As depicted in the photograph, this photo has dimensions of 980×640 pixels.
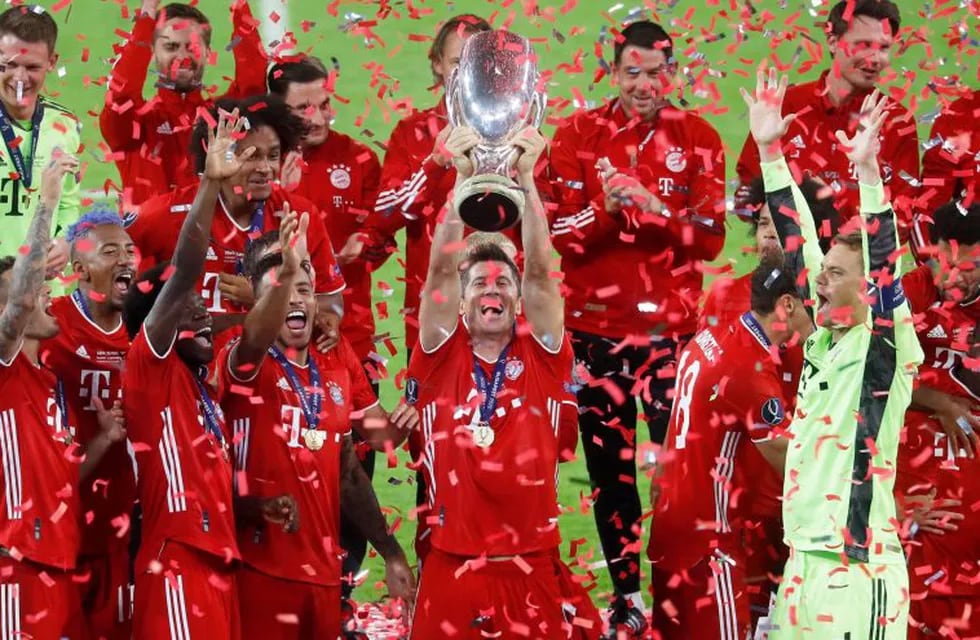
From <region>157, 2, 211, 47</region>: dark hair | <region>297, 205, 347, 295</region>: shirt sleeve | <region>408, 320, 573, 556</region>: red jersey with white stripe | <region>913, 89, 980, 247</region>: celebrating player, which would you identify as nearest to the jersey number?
<region>408, 320, 573, 556</region>: red jersey with white stripe

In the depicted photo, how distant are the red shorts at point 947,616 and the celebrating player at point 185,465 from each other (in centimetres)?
232

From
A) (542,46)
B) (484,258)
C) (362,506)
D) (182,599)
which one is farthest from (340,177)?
(542,46)

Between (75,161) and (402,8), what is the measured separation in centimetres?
659

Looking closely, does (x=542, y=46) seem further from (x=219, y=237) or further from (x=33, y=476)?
(x=33, y=476)

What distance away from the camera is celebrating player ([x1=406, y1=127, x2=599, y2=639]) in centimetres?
640

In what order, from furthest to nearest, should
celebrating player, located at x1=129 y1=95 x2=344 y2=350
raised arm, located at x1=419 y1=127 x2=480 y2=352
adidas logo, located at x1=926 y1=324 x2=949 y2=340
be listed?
adidas logo, located at x1=926 y1=324 x2=949 y2=340 → celebrating player, located at x1=129 y1=95 x2=344 y2=350 → raised arm, located at x1=419 y1=127 x2=480 y2=352

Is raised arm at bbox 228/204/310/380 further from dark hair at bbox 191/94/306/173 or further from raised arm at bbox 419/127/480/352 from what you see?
dark hair at bbox 191/94/306/173

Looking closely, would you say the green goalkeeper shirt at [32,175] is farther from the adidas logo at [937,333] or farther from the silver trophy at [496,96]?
the adidas logo at [937,333]

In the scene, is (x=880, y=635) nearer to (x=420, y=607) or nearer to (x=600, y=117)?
(x=420, y=607)

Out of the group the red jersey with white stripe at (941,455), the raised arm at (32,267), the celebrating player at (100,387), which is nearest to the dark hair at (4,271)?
the raised arm at (32,267)

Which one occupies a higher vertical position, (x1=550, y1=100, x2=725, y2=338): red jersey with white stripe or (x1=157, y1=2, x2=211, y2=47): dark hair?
(x1=157, y1=2, x2=211, y2=47): dark hair

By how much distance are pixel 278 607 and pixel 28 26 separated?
2.46 meters

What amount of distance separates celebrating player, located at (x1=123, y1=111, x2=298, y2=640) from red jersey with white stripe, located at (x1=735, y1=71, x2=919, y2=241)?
8.06ft

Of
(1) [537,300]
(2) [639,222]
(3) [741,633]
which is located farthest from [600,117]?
(3) [741,633]
